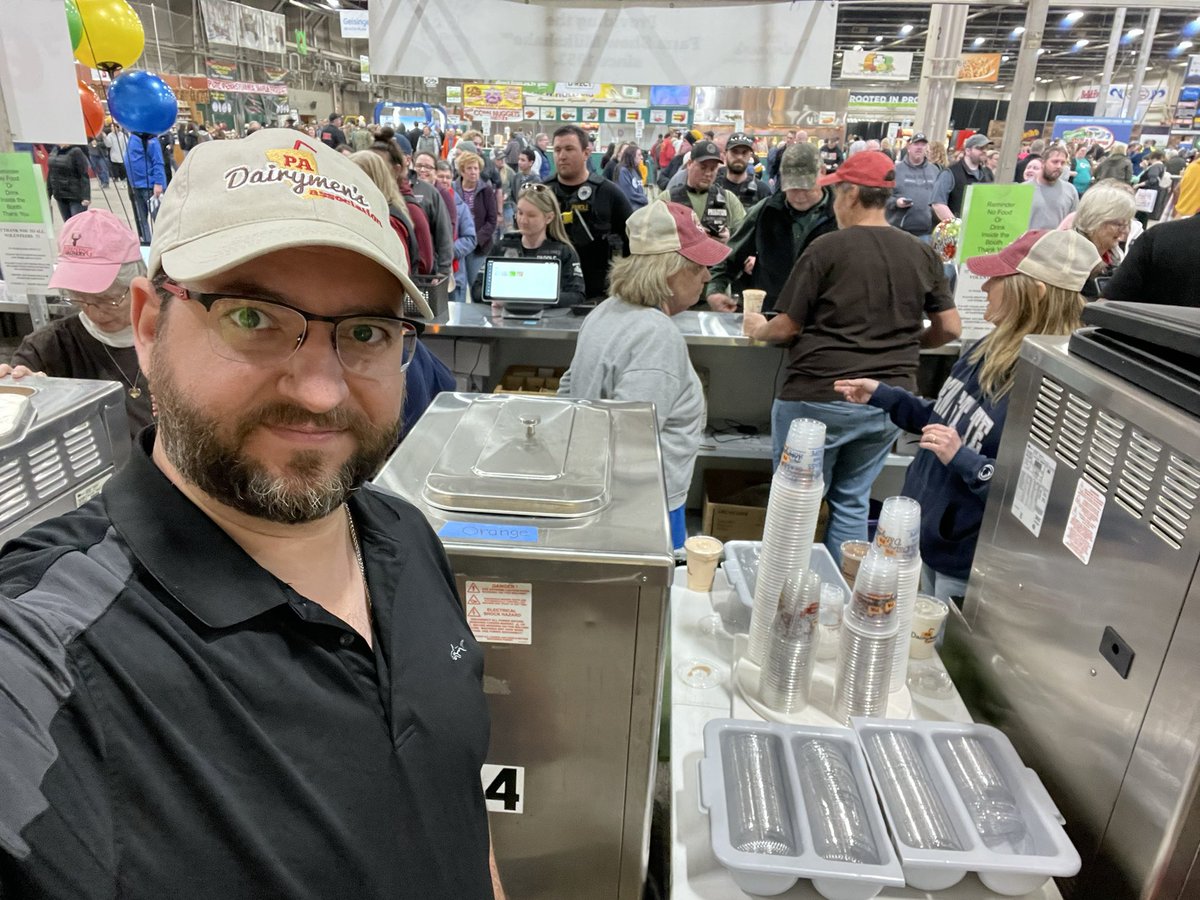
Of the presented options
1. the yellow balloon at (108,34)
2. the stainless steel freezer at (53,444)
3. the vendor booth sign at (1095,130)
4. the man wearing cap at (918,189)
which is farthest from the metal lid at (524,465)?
the vendor booth sign at (1095,130)

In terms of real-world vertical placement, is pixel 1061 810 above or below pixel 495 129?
below

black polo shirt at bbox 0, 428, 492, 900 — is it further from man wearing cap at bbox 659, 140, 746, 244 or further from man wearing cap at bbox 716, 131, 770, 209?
man wearing cap at bbox 716, 131, 770, 209

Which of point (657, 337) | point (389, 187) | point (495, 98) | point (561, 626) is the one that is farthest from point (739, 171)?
point (495, 98)

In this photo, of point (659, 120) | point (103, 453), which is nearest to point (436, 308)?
point (103, 453)

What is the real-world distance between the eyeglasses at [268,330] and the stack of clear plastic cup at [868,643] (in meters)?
0.85

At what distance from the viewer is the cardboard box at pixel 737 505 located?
12.3 ft

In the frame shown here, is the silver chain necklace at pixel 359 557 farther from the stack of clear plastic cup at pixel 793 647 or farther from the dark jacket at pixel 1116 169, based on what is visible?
the dark jacket at pixel 1116 169

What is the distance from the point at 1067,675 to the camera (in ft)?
3.73

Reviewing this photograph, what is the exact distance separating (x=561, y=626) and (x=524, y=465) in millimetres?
319

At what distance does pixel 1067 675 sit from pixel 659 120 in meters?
20.5

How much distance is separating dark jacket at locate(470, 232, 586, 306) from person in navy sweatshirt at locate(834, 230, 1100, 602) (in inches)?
92.6

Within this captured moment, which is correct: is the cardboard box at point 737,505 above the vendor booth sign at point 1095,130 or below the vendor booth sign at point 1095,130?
below

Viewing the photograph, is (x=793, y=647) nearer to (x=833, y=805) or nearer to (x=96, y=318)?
(x=833, y=805)

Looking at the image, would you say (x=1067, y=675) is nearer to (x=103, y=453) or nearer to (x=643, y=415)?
(x=643, y=415)
